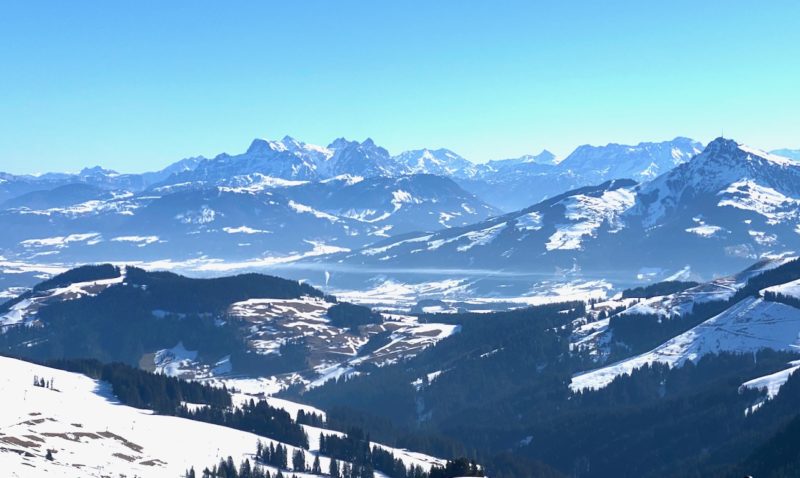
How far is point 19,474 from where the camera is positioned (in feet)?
565

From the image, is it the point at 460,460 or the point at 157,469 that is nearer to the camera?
the point at 460,460

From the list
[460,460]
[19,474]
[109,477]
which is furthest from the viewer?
[109,477]

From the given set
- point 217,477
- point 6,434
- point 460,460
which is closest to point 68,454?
point 6,434

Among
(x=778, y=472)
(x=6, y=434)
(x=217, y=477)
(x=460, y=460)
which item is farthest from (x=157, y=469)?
(x=778, y=472)

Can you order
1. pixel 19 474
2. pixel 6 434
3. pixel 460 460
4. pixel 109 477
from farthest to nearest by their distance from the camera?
pixel 6 434, pixel 109 477, pixel 19 474, pixel 460 460

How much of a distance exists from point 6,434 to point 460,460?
91517mm

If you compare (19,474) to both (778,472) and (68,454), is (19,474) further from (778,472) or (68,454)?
(778,472)

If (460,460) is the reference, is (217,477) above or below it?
below

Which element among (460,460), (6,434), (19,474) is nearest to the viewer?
(460,460)

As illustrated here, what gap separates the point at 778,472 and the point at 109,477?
114 metres

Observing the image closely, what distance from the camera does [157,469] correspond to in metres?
199

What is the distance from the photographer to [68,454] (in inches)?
7648

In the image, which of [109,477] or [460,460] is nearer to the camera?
[460,460]

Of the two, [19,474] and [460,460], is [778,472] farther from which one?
[19,474]
